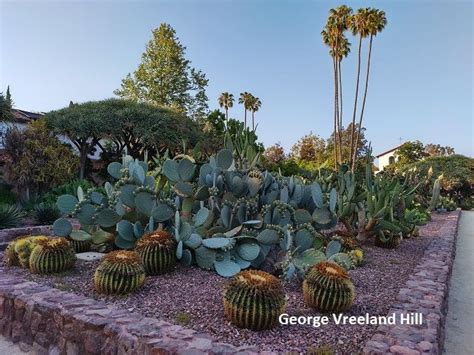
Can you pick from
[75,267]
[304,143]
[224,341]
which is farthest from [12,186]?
[304,143]

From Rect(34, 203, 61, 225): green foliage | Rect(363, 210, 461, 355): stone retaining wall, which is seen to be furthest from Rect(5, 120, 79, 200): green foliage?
Rect(363, 210, 461, 355): stone retaining wall

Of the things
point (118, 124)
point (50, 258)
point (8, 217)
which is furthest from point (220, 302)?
point (118, 124)

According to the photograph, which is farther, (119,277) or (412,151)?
(412,151)

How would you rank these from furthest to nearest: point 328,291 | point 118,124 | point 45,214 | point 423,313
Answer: point 118,124 < point 45,214 < point 328,291 < point 423,313

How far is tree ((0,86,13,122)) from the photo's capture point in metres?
12.1

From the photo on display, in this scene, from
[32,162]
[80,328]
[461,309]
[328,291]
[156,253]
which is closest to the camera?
[80,328]

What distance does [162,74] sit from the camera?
25844 millimetres

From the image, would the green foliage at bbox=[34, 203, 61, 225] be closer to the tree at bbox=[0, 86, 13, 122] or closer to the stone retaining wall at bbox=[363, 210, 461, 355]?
the tree at bbox=[0, 86, 13, 122]

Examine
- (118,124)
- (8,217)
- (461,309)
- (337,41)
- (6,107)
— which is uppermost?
(337,41)

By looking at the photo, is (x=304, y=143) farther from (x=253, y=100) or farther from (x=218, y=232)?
(x=218, y=232)

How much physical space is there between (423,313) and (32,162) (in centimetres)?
1074

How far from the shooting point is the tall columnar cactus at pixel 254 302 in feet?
9.73

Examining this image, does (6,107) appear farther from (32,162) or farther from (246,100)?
(246,100)

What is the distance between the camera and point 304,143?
42656 millimetres
